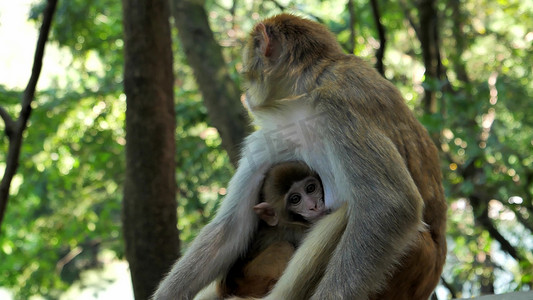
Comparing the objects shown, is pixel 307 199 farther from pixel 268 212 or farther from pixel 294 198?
pixel 268 212

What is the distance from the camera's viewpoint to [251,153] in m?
3.03

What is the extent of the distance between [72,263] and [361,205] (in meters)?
10.9

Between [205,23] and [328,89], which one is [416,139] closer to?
[328,89]

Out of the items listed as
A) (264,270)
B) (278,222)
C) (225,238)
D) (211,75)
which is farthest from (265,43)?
(211,75)

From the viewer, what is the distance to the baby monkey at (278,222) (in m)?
2.71

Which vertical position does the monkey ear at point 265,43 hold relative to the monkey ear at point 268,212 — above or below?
above

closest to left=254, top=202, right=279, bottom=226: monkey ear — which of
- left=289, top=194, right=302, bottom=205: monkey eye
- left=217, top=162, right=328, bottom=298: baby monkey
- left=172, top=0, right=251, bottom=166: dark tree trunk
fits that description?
left=217, top=162, right=328, bottom=298: baby monkey

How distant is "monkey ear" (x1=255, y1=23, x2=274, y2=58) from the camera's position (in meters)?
2.93

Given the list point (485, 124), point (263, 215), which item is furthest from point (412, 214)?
point (485, 124)

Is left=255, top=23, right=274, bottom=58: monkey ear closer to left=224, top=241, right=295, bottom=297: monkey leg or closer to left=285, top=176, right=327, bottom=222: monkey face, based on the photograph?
left=285, top=176, right=327, bottom=222: monkey face

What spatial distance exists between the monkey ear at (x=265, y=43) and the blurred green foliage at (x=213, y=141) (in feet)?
10.2

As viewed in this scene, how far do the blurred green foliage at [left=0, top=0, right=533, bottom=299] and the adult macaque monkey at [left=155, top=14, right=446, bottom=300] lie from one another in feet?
9.86

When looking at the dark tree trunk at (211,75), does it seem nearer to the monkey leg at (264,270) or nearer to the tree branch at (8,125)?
the tree branch at (8,125)

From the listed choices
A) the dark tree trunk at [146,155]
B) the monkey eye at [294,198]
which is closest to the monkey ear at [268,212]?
the monkey eye at [294,198]
